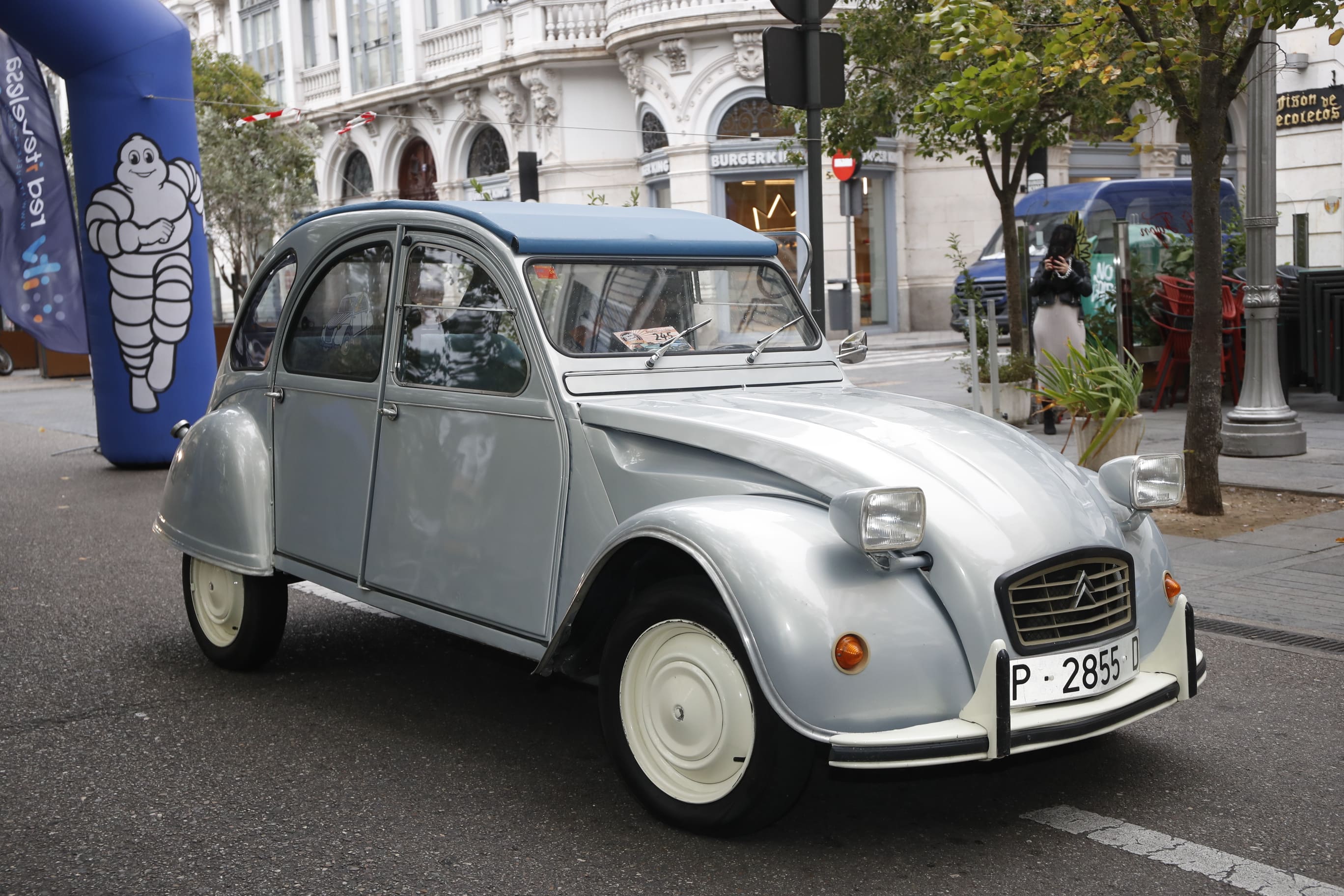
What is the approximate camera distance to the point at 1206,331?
8047 mm

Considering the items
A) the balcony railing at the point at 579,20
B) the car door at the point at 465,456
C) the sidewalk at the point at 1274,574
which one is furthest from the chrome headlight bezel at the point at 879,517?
the balcony railing at the point at 579,20

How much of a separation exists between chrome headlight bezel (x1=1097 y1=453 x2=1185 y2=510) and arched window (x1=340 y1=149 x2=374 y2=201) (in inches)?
1446

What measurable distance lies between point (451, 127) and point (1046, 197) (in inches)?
700

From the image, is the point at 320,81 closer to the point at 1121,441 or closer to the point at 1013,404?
the point at 1013,404

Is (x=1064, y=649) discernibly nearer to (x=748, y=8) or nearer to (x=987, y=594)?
(x=987, y=594)

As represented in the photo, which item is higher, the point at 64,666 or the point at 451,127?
the point at 451,127

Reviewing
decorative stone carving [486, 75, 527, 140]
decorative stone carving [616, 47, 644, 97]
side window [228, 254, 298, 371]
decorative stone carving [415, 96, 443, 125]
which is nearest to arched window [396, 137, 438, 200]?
decorative stone carving [415, 96, 443, 125]

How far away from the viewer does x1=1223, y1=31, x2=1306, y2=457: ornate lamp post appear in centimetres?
1005

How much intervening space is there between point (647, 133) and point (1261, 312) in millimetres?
22489

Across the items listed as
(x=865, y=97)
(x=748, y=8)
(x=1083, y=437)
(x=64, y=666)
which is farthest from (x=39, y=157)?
(x=748, y=8)

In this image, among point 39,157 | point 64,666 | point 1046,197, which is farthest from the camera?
point 1046,197

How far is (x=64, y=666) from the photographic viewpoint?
5.61 metres

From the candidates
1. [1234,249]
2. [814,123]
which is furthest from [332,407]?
[1234,249]

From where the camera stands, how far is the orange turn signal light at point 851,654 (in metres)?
3.30
